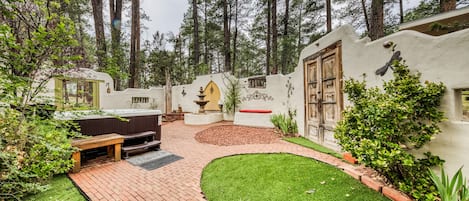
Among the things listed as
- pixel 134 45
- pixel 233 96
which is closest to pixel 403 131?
pixel 233 96

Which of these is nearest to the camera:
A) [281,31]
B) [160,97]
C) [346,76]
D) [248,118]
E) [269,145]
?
[346,76]

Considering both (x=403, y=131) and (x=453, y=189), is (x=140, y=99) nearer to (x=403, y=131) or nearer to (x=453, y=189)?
(x=403, y=131)

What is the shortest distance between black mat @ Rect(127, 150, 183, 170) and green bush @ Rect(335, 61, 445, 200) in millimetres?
3483

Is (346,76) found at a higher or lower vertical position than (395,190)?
higher

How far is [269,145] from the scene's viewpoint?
5.00m

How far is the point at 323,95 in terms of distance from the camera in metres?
4.69

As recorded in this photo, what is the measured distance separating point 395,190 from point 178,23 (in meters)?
18.5

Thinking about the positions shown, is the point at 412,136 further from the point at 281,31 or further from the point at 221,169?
the point at 281,31

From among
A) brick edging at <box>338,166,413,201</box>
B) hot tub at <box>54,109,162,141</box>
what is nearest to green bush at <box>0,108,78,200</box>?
hot tub at <box>54,109,162,141</box>

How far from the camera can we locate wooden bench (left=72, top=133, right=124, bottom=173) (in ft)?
10.9

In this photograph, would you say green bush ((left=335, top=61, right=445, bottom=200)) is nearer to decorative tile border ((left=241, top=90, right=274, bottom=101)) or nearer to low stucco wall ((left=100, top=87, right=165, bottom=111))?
decorative tile border ((left=241, top=90, right=274, bottom=101))

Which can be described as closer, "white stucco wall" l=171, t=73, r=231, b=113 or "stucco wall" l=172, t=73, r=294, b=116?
"stucco wall" l=172, t=73, r=294, b=116

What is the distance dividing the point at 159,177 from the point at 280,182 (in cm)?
207

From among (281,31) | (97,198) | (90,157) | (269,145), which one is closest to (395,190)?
(269,145)
